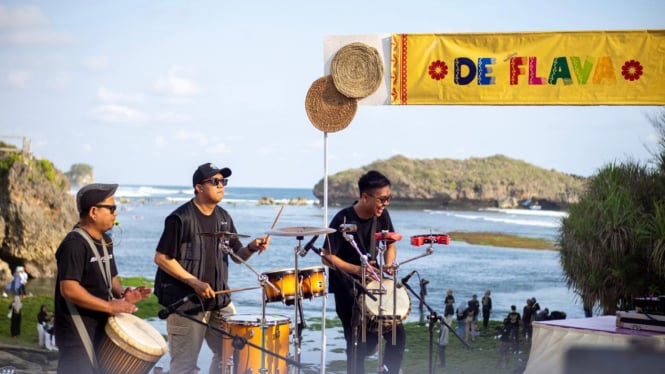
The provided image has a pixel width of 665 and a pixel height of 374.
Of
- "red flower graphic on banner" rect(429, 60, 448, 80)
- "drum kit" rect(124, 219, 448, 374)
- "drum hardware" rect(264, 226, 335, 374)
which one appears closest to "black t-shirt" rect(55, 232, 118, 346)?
"drum kit" rect(124, 219, 448, 374)

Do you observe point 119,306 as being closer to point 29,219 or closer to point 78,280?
point 78,280

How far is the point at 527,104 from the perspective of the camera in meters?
6.84

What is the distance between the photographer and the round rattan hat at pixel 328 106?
6.88m

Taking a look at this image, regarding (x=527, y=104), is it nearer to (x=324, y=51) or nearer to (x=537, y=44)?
(x=537, y=44)

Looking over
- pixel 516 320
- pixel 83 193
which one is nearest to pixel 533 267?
pixel 516 320

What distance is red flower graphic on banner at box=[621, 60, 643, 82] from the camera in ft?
22.0

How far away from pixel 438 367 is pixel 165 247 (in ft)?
24.8

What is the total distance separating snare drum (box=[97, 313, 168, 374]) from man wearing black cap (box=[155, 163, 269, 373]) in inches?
31.3

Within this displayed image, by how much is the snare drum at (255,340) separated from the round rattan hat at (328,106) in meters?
2.06

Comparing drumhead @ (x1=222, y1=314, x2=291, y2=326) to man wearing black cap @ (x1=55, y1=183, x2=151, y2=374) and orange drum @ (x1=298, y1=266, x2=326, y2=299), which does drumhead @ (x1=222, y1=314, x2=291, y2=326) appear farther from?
man wearing black cap @ (x1=55, y1=183, x2=151, y2=374)

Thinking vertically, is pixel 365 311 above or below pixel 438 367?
above

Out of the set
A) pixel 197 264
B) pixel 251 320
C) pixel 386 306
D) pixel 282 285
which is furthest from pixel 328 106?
pixel 251 320

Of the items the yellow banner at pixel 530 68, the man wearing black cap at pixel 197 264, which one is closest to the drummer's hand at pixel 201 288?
the man wearing black cap at pixel 197 264

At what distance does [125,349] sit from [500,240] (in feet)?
148
